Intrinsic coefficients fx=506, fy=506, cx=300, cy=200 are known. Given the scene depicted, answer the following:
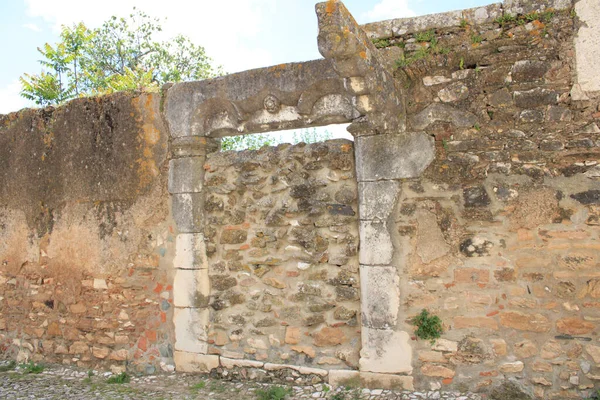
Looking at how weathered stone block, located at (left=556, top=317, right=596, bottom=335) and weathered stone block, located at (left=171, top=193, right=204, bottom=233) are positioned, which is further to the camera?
weathered stone block, located at (left=171, top=193, right=204, bottom=233)

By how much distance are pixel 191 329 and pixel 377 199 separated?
6.46ft

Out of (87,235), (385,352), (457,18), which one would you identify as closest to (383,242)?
(385,352)

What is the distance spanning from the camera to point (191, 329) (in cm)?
433

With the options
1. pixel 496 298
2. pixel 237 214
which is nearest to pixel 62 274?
pixel 237 214

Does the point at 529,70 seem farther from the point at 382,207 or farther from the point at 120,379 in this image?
the point at 120,379

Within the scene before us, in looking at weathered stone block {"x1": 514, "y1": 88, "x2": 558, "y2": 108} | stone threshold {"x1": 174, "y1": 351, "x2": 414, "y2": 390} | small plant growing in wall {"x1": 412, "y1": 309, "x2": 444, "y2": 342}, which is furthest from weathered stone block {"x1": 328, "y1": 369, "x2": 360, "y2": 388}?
weathered stone block {"x1": 514, "y1": 88, "x2": 558, "y2": 108}

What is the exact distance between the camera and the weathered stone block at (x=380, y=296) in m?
3.64

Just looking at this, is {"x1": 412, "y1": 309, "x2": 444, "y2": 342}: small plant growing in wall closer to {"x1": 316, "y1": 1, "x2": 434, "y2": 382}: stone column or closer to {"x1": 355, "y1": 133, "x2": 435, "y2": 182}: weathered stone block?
{"x1": 316, "y1": 1, "x2": 434, "y2": 382}: stone column

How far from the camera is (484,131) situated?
3492 mm

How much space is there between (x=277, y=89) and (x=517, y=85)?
1.76 meters

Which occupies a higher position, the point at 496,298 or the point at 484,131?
the point at 484,131

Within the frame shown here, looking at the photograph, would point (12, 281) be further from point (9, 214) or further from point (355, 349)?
point (355, 349)

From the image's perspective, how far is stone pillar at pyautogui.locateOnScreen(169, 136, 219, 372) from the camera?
14.1ft

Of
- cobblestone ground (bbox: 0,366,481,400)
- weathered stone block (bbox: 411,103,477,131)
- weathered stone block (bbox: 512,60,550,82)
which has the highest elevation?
weathered stone block (bbox: 512,60,550,82)
